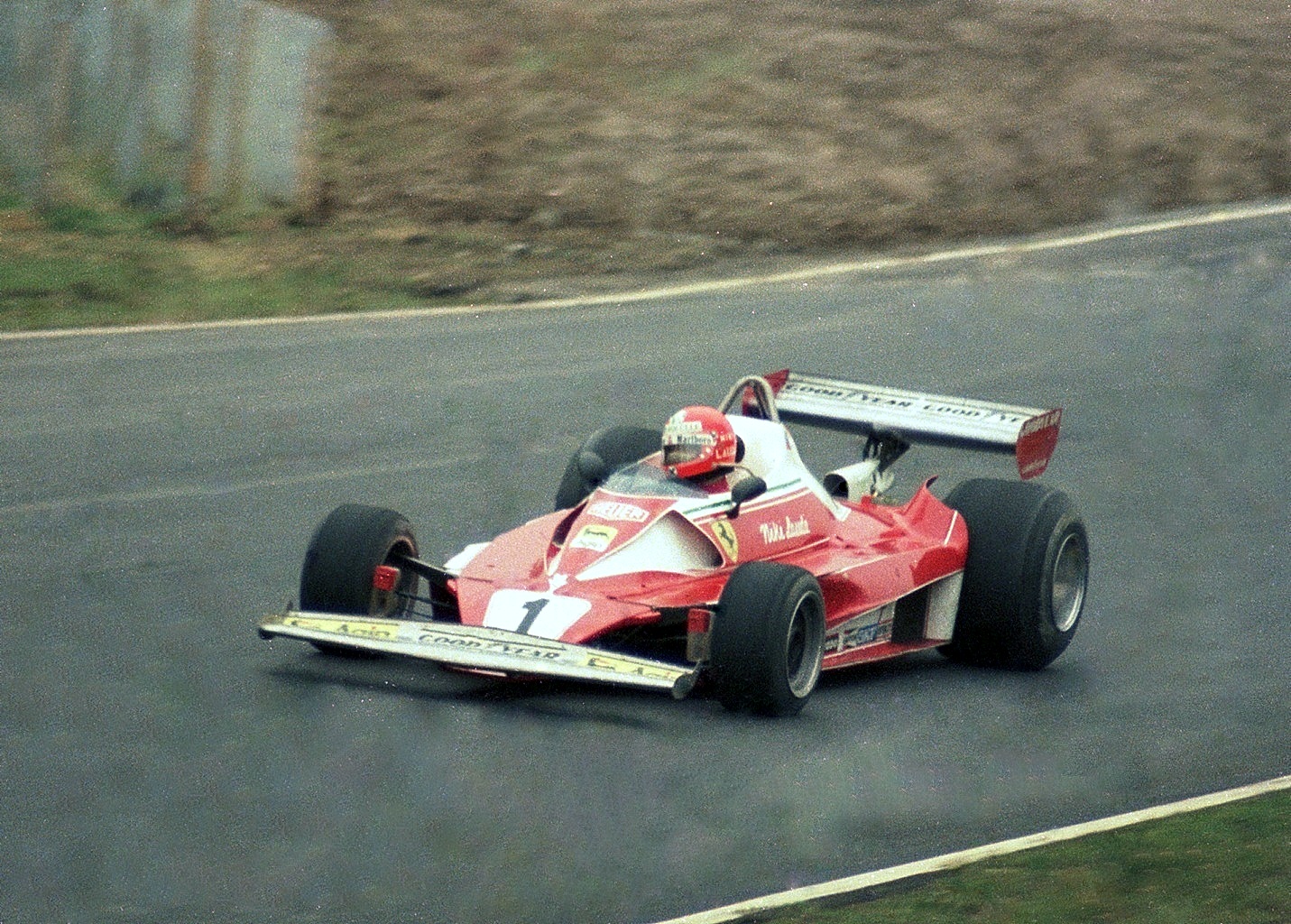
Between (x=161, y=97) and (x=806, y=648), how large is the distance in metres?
14.7

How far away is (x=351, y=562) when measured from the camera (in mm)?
9336

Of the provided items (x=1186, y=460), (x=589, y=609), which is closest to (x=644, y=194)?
(x=1186, y=460)

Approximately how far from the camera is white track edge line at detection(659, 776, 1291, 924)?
6590 mm

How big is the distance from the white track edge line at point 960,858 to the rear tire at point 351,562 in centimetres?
311

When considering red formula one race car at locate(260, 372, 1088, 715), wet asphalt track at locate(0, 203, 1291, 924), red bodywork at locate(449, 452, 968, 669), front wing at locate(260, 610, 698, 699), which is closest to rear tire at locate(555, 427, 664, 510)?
red formula one race car at locate(260, 372, 1088, 715)

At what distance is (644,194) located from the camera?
73.5 feet

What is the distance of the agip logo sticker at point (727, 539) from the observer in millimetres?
9516

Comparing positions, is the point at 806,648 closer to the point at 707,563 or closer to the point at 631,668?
the point at 707,563

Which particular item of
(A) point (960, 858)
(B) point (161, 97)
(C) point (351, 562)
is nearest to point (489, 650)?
(C) point (351, 562)

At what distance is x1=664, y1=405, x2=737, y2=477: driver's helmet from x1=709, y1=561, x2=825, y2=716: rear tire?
40.2 inches

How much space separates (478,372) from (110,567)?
5.66m

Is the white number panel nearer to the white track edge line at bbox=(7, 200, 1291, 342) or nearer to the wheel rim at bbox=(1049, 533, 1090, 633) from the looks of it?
the wheel rim at bbox=(1049, 533, 1090, 633)

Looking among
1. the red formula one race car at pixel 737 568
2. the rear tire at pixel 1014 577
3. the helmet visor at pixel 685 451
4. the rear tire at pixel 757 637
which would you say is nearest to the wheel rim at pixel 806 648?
the red formula one race car at pixel 737 568

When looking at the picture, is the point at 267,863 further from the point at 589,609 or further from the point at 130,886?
the point at 589,609
